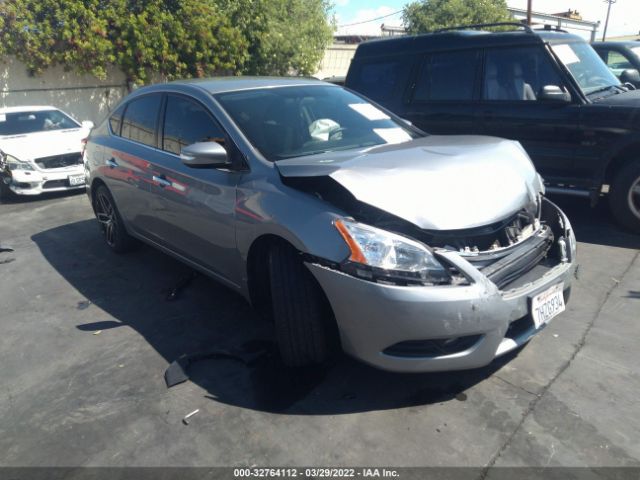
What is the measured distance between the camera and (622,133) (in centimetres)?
507

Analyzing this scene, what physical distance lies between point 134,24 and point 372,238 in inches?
514

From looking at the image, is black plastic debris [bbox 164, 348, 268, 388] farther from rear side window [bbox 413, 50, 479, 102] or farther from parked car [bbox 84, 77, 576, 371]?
rear side window [bbox 413, 50, 479, 102]

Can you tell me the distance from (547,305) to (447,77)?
389 centimetres

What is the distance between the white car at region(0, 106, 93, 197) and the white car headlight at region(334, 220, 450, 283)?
697 centimetres

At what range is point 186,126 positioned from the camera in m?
4.04

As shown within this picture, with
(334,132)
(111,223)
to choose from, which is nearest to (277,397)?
(334,132)

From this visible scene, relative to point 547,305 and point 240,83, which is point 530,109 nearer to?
point 240,83

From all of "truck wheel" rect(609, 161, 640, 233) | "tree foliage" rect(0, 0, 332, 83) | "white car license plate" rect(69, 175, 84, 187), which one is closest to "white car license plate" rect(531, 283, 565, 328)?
"truck wheel" rect(609, 161, 640, 233)

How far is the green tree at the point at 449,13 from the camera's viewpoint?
25688 millimetres

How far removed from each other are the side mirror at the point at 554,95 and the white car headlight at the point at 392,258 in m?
3.46

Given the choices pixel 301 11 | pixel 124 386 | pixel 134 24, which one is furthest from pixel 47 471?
pixel 301 11

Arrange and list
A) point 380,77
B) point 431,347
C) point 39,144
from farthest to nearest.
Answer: point 39,144
point 380,77
point 431,347

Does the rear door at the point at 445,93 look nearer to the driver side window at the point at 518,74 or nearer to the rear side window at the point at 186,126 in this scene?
the driver side window at the point at 518,74

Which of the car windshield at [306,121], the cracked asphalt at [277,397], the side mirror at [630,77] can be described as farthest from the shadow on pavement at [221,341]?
the side mirror at [630,77]
